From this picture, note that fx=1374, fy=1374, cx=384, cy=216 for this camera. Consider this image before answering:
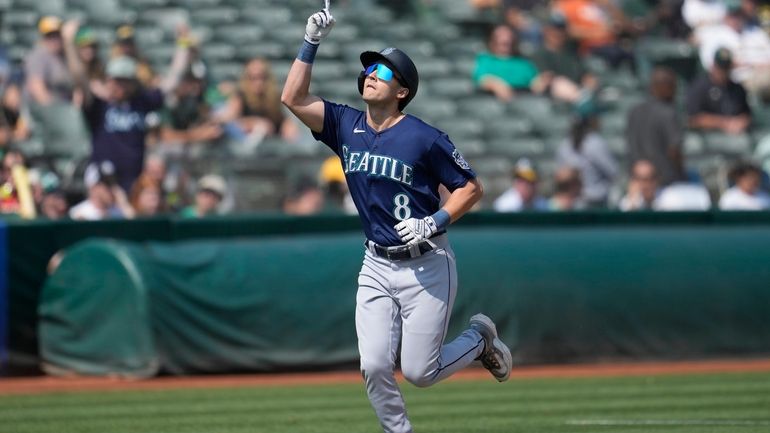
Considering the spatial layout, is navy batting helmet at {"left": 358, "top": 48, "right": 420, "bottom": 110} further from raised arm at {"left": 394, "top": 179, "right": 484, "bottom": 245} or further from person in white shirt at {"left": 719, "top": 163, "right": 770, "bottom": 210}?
person in white shirt at {"left": 719, "top": 163, "right": 770, "bottom": 210}

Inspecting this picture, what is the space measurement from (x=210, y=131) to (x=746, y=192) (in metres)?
5.92

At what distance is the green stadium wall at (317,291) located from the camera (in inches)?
460

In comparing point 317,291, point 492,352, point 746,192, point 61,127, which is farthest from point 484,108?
point 492,352

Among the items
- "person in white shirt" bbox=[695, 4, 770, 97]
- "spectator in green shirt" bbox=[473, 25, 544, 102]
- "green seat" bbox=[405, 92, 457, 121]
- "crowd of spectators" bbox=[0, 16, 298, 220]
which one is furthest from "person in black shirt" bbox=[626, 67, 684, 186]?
"person in white shirt" bbox=[695, 4, 770, 97]

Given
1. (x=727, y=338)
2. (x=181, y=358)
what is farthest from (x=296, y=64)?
(x=727, y=338)

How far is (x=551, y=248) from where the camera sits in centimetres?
1262

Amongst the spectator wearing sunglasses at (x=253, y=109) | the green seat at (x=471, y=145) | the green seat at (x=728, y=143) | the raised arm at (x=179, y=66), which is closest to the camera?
the raised arm at (x=179, y=66)

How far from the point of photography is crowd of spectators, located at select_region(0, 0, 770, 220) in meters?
13.7

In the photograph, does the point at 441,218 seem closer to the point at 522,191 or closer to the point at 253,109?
the point at 522,191

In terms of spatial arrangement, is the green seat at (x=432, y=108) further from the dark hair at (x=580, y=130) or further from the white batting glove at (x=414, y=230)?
the white batting glove at (x=414, y=230)

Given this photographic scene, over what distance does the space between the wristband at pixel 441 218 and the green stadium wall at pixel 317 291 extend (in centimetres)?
543

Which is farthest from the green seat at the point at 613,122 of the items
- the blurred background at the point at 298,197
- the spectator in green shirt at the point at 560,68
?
the spectator in green shirt at the point at 560,68

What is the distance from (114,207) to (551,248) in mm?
4193

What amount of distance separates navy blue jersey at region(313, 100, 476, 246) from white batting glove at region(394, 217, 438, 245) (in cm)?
18
